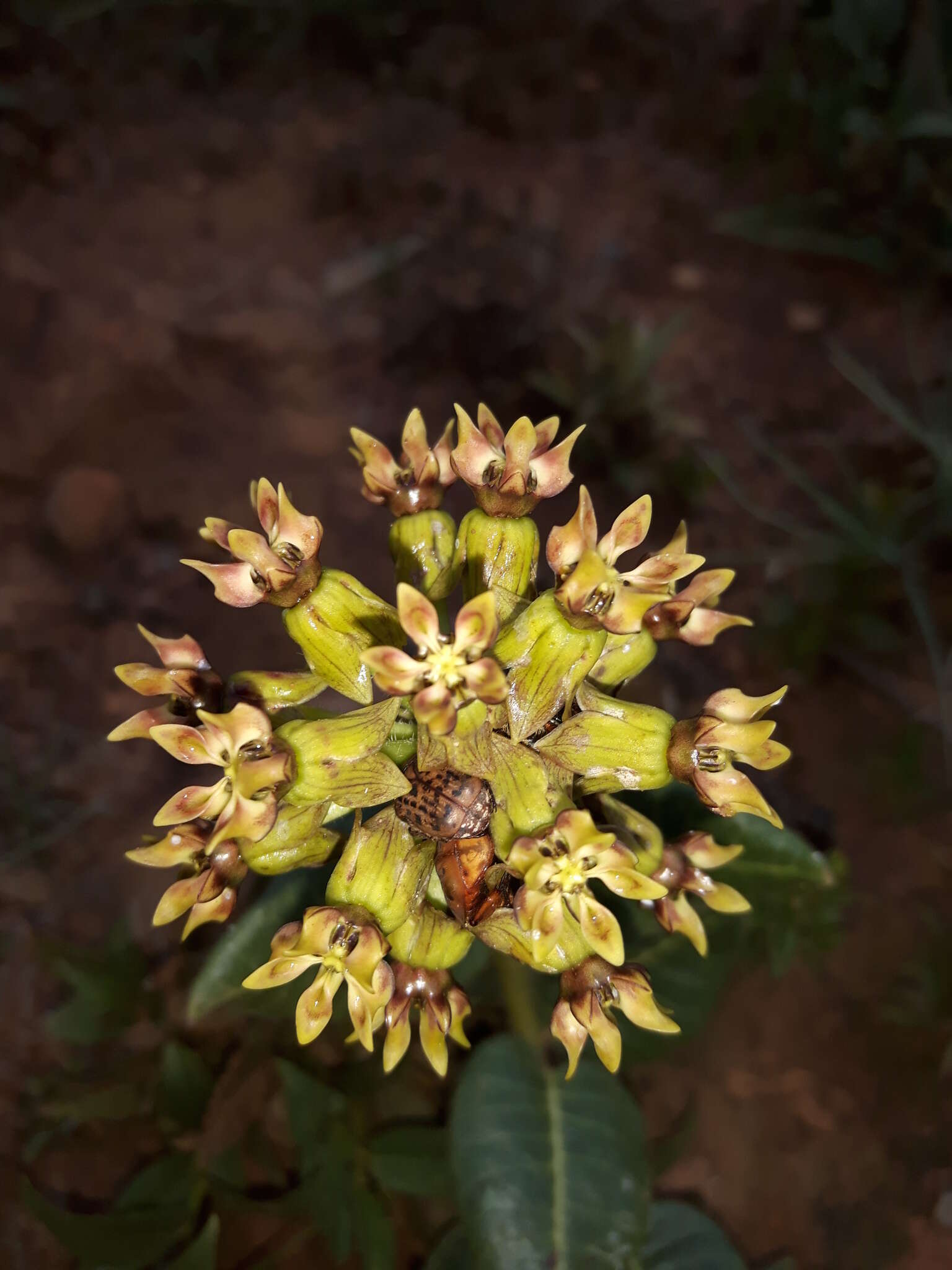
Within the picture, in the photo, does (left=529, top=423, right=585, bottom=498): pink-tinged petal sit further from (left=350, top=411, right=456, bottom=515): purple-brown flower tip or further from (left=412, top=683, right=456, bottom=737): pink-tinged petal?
(left=412, top=683, right=456, bottom=737): pink-tinged petal

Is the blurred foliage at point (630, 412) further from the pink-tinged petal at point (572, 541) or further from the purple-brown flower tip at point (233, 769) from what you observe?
the purple-brown flower tip at point (233, 769)

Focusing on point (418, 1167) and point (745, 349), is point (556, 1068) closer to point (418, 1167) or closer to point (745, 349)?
point (418, 1167)

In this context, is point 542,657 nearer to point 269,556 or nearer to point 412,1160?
point 269,556

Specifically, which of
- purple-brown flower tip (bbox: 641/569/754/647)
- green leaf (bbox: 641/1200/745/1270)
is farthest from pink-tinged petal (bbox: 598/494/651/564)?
green leaf (bbox: 641/1200/745/1270)

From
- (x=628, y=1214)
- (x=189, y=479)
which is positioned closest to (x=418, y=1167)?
(x=628, y=1214)

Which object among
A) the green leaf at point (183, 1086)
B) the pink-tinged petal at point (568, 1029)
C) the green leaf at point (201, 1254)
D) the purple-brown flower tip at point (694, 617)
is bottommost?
the green leaf at point (201, 1254)

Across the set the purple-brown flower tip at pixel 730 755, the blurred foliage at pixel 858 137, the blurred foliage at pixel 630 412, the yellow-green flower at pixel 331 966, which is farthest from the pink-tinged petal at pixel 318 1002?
the blurred foliage at pixel 858 137
